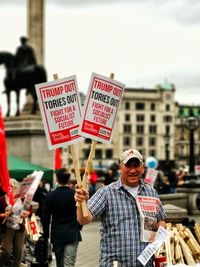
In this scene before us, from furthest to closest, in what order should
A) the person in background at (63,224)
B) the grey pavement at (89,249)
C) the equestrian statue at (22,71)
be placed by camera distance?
1. the equestrian statue at (22,71)
2. the grey pavement at (89,249)
3. the person in background at (63,224)

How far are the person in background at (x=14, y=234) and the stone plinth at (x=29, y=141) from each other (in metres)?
20.8

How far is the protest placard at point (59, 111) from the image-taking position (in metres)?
6.69

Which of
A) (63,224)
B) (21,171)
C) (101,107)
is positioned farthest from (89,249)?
(101,107)

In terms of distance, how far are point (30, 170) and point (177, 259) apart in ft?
45.4

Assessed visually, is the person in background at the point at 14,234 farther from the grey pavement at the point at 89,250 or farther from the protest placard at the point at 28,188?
the grey pavement at the point at 89,250

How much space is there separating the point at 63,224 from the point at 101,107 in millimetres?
3486

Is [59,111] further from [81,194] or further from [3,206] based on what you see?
[3,206]

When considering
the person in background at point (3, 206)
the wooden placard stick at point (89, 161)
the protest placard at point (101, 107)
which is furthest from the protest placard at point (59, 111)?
the person in background at point (3, 206)

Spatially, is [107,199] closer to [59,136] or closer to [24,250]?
[59,136]

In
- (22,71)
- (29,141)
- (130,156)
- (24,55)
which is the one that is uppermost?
(24,55)

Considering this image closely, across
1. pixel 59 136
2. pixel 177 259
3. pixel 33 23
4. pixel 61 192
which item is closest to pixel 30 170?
pixel 61 192

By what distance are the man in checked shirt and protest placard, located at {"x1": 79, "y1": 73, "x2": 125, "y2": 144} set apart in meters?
0.50

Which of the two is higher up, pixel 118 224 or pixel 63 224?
pixel 118 224

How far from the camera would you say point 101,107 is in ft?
22.1
